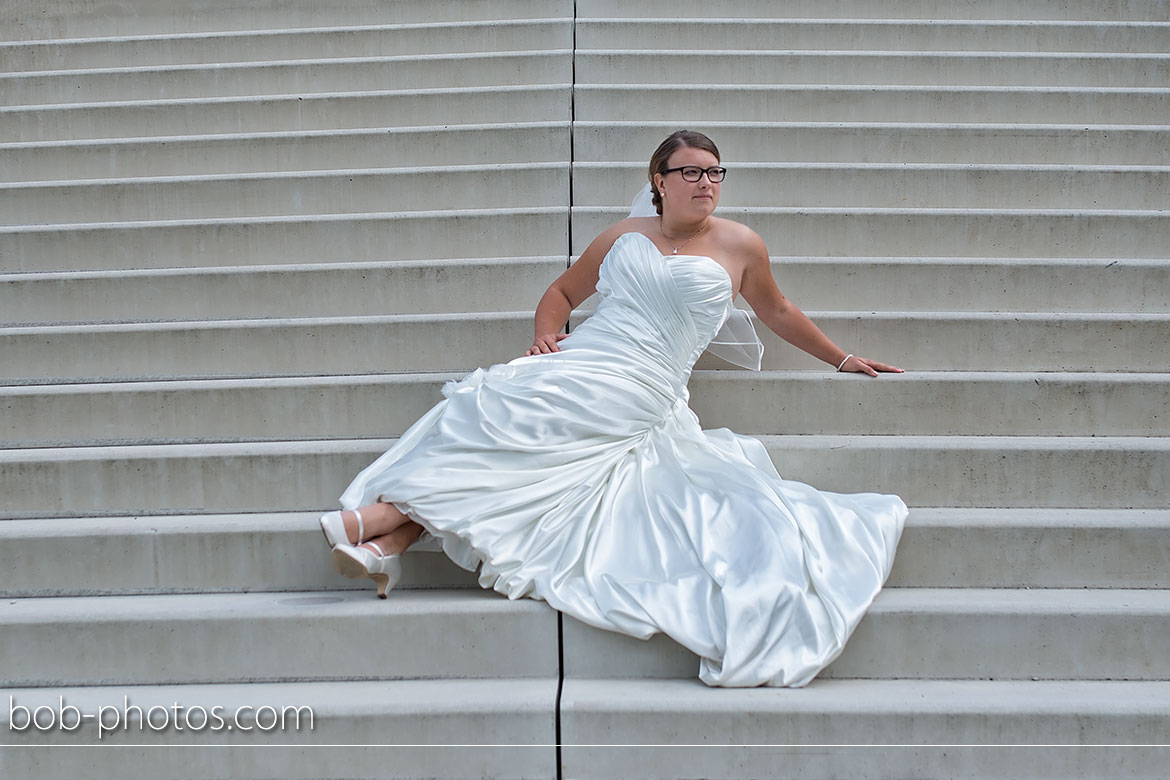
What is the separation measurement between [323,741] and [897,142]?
11.3 ft

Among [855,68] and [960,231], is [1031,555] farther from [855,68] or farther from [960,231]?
[855,68]

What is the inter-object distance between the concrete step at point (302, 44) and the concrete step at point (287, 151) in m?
0.94

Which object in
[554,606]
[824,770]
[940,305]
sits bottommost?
[824,770]

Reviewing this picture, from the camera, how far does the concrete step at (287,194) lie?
4.23m

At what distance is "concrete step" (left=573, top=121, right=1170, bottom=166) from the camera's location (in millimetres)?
4324

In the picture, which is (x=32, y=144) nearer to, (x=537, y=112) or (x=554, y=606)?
(x=537, y=112)

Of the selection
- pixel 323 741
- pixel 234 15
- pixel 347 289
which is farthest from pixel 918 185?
pixel 234 15

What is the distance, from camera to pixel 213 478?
305 centimetres

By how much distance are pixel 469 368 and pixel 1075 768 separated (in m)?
2.20

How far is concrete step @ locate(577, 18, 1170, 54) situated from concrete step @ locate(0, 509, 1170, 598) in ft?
10.3

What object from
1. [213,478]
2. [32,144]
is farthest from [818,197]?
[32,144]

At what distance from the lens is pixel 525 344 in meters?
3.48

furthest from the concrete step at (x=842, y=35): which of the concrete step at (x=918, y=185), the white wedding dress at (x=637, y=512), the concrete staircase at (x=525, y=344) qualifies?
the white wedding dress at (x=637, y=512)

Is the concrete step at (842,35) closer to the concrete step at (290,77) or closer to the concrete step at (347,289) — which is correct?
the concrete step at (290,77)
